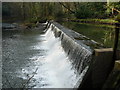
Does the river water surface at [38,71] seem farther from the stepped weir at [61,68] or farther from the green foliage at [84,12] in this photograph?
the green foliage at [84,12]

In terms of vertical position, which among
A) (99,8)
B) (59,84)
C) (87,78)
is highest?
(99,8)

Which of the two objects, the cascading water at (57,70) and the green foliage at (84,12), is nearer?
the cascading water at (57,70)

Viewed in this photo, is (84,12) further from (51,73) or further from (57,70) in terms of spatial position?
(51,73)

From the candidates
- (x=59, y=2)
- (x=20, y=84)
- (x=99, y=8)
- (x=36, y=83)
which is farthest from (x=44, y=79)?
(x=59, y=2)

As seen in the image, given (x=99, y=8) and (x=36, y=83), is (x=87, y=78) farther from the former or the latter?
(x=99, y=8)

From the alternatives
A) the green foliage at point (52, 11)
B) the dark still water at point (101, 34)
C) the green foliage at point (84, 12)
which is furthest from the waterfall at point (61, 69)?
the green foliage at point (52, 11)

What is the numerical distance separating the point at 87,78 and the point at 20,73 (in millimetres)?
3568

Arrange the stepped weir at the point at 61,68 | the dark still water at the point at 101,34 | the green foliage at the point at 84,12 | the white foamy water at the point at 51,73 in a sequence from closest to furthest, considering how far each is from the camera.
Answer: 1. the stepped weir at the point at 61,68
2. the white foamy water at the point at 51,73
3. the dark still water at the point at 101,34
4. the green foliage at the point at 84,12

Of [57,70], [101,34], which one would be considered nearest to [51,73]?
[57,70]

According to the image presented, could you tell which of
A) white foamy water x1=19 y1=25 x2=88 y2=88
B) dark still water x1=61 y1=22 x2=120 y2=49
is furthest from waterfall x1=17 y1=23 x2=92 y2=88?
dark still water x1=61 y1=22 x2=120 y2=49

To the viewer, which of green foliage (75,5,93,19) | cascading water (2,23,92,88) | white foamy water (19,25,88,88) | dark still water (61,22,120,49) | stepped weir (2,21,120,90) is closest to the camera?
stepped weir (2,21,120,90)

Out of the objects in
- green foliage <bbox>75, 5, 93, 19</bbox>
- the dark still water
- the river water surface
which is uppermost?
green foliage <bbox>75, 5, 93, 19</bbox>

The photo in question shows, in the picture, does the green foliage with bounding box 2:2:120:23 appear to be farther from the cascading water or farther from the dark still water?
the cascading water

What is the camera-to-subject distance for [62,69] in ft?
26.4
